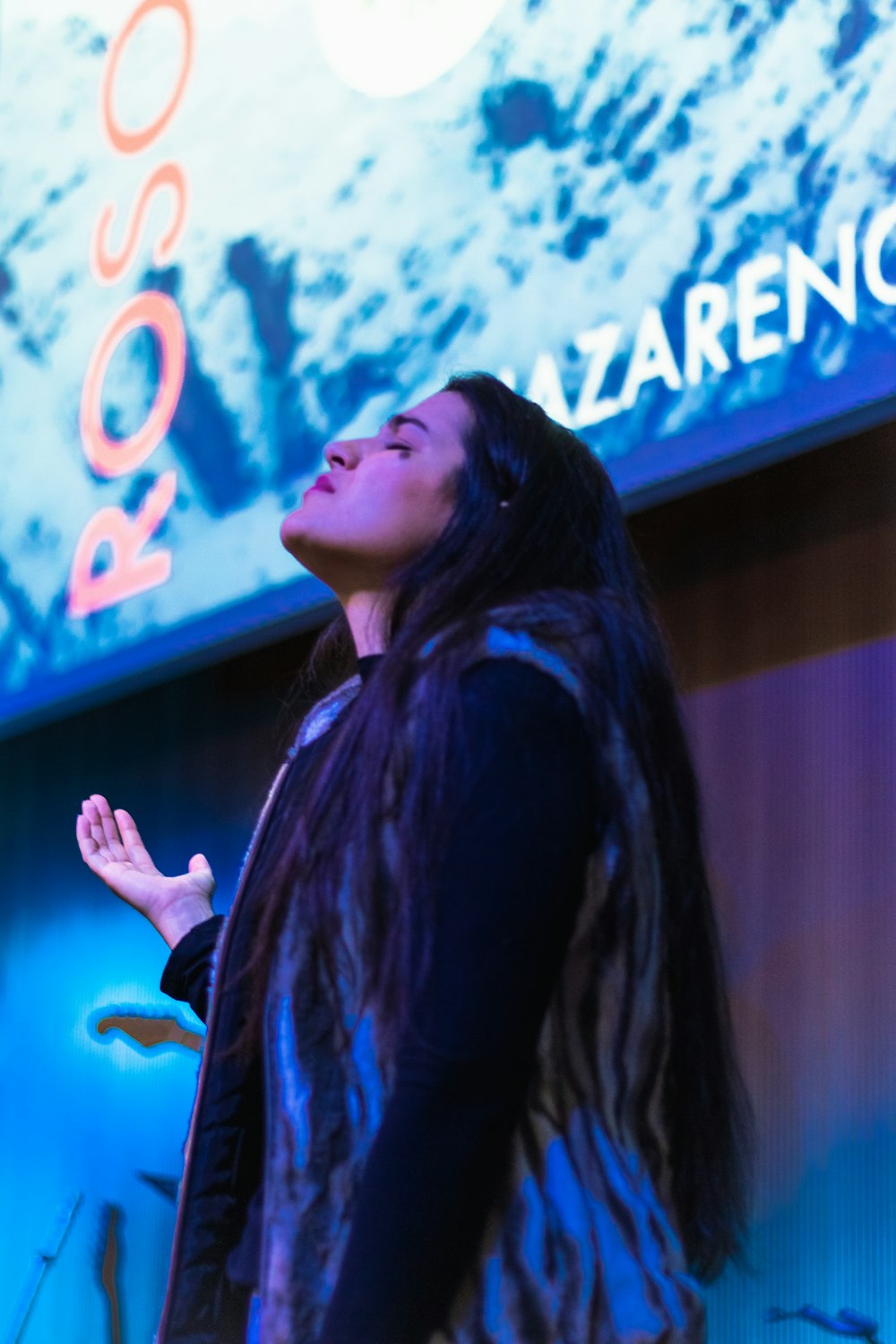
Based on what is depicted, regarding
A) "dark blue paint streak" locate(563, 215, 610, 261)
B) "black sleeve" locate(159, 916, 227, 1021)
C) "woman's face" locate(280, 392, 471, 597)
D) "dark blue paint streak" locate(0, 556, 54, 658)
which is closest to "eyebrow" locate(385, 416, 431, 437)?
"woman's face" locate(280, 392, 471, 597)

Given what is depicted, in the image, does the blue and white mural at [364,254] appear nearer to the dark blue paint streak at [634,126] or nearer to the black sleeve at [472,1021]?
the dark blue paint streak at [634,126]

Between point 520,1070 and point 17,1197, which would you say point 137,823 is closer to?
point 17,1197

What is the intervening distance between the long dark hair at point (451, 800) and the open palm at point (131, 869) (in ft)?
1.14

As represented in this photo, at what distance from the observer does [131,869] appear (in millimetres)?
1459

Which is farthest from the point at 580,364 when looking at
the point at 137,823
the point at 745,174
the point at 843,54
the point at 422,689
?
the point at 137,823

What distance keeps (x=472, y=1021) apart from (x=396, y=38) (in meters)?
1.76

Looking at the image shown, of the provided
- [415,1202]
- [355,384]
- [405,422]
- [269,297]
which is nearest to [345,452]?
[405,422]

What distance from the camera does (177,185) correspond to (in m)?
2.54

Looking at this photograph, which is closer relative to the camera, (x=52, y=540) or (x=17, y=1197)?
(x=52, y=540)

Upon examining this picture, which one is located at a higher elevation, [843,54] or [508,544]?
[843,54]

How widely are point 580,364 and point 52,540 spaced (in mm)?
1072

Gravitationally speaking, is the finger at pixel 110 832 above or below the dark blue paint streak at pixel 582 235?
below

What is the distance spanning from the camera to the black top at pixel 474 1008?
0.83 m

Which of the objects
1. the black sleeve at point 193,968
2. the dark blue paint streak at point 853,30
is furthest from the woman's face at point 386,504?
the dark blue paint streak at point 853,30
